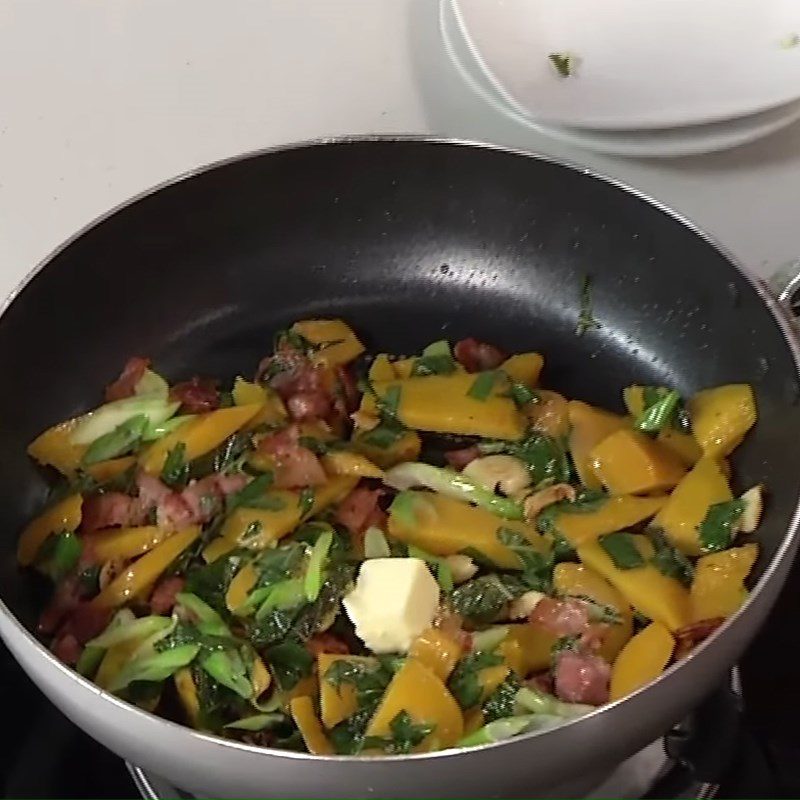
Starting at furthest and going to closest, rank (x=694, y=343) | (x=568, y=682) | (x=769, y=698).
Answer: (x=694, y=343), (x=769, y=698), (x=568, y=682)

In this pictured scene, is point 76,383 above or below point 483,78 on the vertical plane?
below

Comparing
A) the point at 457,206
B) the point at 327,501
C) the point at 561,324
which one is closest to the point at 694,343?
the point at 561,324

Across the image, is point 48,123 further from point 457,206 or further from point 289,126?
point 457,206

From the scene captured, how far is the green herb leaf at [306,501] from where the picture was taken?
0.97 m

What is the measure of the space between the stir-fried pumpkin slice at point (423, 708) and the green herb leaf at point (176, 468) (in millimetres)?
284

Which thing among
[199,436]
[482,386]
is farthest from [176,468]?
[482,386]

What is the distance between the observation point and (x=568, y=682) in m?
0.85

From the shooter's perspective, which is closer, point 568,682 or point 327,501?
point 568,682

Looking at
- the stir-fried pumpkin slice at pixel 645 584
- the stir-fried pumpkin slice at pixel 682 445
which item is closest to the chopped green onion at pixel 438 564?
the stir-fried pumpkin slice at pixel 645 584

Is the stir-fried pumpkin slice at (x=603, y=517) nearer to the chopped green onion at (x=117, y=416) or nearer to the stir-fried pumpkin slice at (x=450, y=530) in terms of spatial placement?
the stir-fried pumpkin slice at (x=450, y=530)

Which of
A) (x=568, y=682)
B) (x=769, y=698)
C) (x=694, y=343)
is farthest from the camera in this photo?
(x=694, y=343)

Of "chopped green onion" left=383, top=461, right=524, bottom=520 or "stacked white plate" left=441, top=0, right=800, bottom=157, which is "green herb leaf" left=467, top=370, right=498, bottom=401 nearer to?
"chopped green onion" left=383, top=461, right=524, bottom=520

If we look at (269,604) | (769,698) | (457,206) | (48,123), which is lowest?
(769,698)

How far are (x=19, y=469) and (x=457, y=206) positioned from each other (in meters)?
0.47
